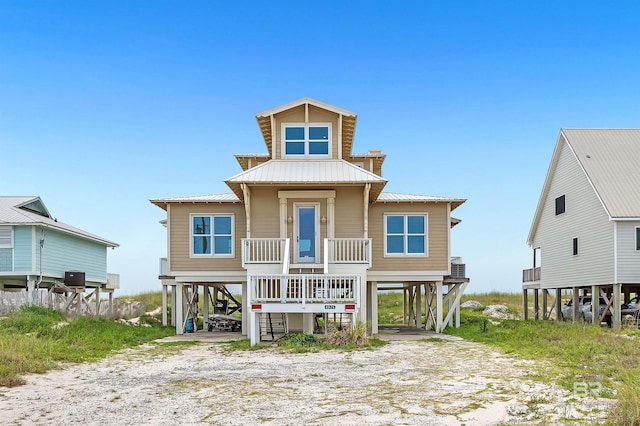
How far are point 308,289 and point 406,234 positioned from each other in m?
6.47

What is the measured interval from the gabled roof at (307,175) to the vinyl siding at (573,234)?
31.4ft

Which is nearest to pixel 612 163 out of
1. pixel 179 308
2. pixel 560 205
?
pixel 560 205

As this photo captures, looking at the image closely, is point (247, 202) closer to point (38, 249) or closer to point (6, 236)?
point (38, 249)

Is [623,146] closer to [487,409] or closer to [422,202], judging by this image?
[422,202]

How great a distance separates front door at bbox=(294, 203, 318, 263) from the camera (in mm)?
25484

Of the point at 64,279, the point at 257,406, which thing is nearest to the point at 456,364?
the point at 257,406

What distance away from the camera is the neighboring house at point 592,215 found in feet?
Answer: 87.1

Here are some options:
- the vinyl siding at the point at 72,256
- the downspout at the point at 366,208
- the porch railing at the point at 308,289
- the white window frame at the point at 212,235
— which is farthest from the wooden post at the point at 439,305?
the vinyl siding at the point at 72,256

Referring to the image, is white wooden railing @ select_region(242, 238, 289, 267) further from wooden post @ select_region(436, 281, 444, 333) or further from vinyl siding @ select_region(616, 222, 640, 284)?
Answer: vinyl siding @ select_region(616, 222, 640, 284)

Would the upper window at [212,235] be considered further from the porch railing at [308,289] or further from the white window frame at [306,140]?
the porch railing at [308,289]

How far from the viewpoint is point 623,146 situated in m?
30.8

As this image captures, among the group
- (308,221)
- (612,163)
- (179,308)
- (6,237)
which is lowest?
(179,308)

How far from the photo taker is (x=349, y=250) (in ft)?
80.4

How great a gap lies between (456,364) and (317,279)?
20.4 feet
